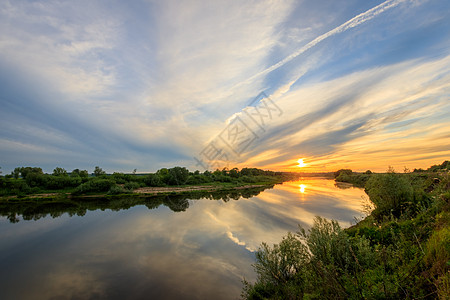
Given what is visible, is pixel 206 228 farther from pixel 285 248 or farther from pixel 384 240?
pixel 384 240

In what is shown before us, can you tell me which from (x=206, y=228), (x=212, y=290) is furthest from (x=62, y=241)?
(x=212, y=290)

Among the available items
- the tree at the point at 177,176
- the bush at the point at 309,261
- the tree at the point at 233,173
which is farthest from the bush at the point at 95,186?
the tree at the point at 233,173

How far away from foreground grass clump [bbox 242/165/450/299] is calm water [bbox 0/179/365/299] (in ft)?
10.1

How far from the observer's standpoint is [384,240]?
6770 millimetres

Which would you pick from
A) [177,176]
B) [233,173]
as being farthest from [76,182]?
[233,173]

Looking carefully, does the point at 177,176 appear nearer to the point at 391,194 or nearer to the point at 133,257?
the point at 133,257

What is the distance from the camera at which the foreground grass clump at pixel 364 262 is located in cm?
308

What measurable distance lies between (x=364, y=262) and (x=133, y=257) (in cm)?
1335

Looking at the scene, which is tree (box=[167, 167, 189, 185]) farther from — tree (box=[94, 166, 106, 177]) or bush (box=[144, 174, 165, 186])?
tree (box=[94, 166, 106, 177])

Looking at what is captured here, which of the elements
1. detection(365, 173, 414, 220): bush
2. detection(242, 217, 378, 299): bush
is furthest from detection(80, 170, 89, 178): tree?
detection(365, 173, 414, 220): bush

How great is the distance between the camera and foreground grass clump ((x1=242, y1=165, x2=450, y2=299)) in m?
3.08

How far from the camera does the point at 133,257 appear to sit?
11.9 m

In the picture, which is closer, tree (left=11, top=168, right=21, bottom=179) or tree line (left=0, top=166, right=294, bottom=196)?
tree line (left=0, top=166, right=294, bottom=196)

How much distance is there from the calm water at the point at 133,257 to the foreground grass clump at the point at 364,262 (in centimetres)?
308
